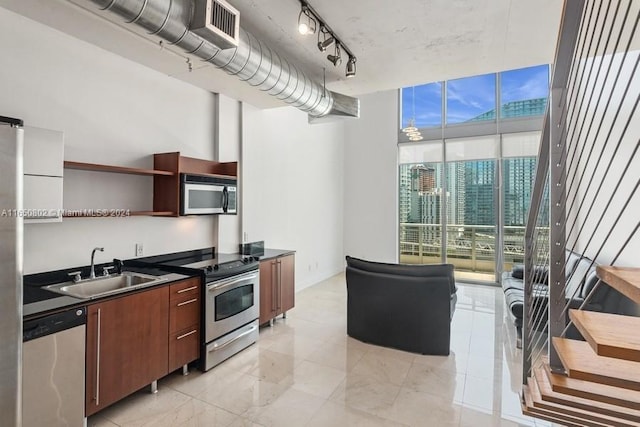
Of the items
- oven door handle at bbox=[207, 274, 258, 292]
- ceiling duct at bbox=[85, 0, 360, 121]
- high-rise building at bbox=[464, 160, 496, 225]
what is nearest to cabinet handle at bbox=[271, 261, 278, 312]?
oven door handle at bbox=[207, 274, 258, 292]

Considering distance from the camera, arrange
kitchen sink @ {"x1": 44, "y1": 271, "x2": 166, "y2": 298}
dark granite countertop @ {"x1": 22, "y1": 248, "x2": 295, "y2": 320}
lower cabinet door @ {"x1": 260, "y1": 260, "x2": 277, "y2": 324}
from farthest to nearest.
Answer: lower cabinet door @ {"x1": 260, "y1": 260, "x2": 277, "y2": 324} → kitchen sink @ {"x1": 44, "y1": 271, "x2": 166, "y2": 298} → dark granite countertop @ {"x1": 22, "y1": 248, "x2": 295, "y2": 320}

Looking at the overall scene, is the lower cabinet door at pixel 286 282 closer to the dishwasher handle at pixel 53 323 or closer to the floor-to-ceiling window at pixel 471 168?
the dishwasher handle at pixel 53 323

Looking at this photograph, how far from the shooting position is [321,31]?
2.86 m

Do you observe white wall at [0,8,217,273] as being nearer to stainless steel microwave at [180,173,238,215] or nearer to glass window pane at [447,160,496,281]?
stainless steel microwave at [180,173,238,215]

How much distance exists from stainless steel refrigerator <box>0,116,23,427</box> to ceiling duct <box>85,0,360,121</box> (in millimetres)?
930

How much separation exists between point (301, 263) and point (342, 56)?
12.6 ft

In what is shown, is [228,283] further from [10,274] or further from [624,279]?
[624,279]

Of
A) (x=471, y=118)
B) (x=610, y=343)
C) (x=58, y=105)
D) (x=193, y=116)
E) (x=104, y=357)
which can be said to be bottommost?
(x=104, y=357)

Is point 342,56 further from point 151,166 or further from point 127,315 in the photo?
point 127,315

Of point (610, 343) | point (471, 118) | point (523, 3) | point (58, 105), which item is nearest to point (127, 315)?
point (58, 105)

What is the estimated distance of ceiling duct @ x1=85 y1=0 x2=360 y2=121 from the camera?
79.8 inches

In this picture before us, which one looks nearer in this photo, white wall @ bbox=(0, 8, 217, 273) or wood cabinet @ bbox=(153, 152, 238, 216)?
white wall @ bbox=(0, 8, 217, 273)

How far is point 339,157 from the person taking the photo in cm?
776

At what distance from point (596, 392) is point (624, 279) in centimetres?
53
